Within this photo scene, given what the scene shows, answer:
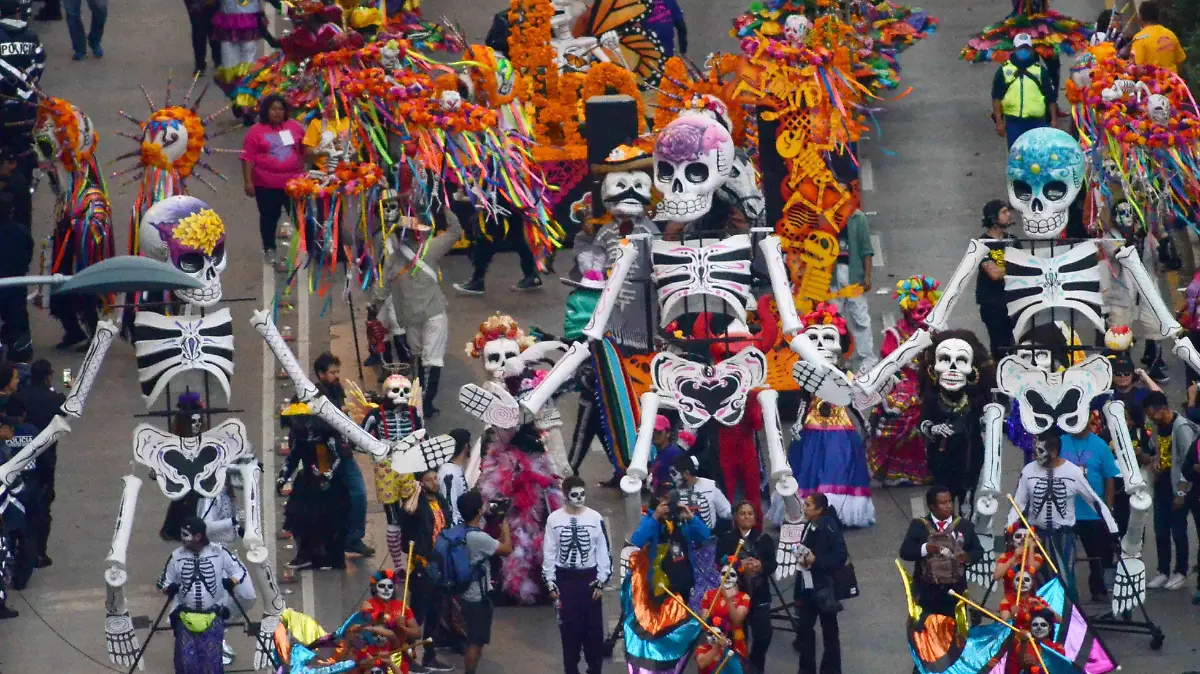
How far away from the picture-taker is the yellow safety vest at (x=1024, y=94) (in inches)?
1183

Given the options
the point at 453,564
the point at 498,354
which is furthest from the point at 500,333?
the point at 453,564

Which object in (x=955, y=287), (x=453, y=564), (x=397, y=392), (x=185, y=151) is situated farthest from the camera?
(x=185, y=151)

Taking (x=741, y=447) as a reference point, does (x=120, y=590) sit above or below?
below

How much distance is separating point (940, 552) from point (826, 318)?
11.0ft

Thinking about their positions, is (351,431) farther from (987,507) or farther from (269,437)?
(987,507)

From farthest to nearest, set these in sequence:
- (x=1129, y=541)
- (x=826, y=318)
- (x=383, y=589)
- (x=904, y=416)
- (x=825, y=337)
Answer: (x=904, y=416)
(x=826, y=318)
(x=825, y=337)
(x=1129, y=541)
(x=383, y=589)

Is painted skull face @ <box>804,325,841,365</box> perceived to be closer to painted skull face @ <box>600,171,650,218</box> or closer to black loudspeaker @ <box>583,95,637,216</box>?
painted skull face @ <box>600,171,650,218</box>

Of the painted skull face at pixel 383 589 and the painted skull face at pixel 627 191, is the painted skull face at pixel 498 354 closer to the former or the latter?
the painted skull face at pixel 627 191

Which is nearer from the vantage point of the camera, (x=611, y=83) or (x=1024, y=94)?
(x=611, y=83)

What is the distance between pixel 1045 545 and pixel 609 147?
6166mm

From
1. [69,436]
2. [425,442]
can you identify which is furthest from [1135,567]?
[69,436]

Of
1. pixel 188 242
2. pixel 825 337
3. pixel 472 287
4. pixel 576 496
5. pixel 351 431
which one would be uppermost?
pixel 188 242

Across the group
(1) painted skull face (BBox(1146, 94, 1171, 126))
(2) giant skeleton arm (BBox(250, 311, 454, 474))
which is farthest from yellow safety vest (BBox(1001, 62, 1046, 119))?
(2) giant skeleton arm (BBox(250, 311, 454, 474))

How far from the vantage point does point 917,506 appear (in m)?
26.0
